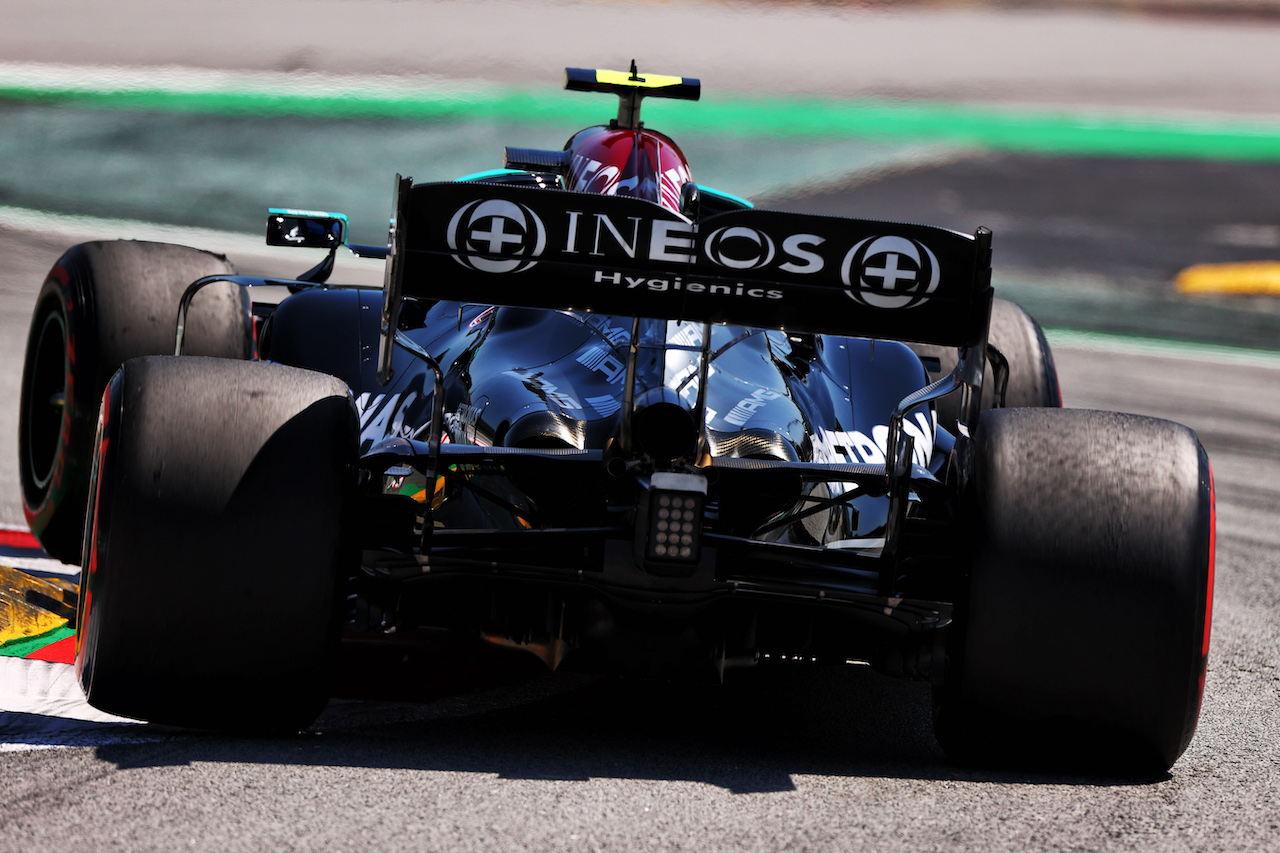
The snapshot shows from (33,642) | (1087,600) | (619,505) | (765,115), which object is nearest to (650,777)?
(619,505)

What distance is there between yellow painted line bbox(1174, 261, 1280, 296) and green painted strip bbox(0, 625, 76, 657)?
1736 cm

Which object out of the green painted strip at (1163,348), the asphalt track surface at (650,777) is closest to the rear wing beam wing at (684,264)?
the asphalt track surface at (650,777)

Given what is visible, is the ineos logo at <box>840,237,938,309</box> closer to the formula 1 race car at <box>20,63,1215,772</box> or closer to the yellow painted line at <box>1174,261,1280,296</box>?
the formula 1 race car at <box>20,63,1215,772</box>

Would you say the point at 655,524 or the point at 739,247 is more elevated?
the point at 739,247

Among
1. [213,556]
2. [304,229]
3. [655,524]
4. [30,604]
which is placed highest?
[304,229]

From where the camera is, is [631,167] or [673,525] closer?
[673,525]

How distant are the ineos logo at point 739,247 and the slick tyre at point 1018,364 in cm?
239

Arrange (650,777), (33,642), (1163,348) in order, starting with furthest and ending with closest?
1. (1163,348)
2. (33,642)
3. (650,777)

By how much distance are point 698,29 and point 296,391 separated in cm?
1931

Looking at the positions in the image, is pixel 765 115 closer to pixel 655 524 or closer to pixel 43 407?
pixel 43 407

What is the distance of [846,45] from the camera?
843 inches

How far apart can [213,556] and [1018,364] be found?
349 cm

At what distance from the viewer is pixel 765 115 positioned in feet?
80.4

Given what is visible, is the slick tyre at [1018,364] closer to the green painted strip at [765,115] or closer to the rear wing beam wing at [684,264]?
the rear wing beam wing at [684,264]
